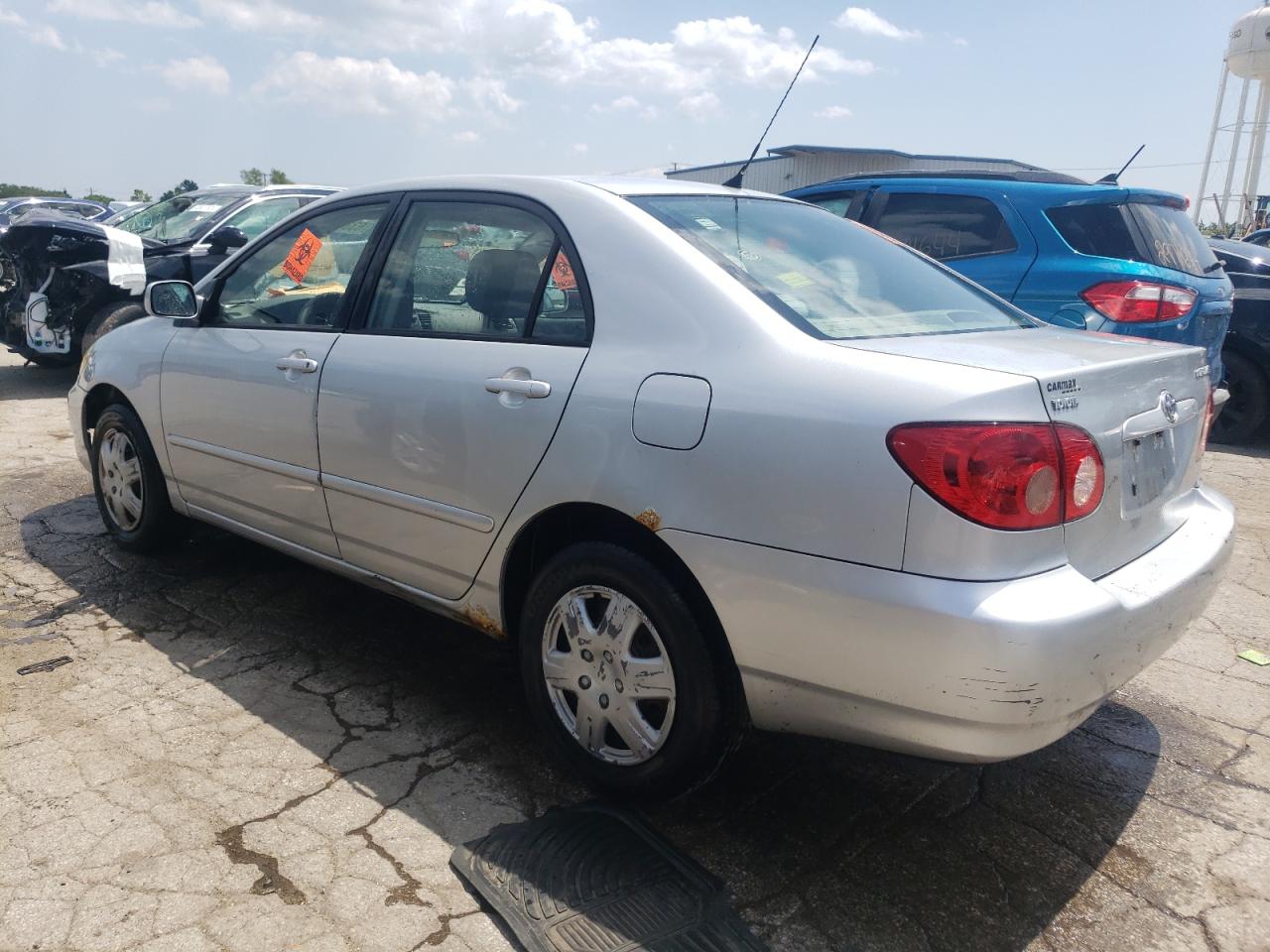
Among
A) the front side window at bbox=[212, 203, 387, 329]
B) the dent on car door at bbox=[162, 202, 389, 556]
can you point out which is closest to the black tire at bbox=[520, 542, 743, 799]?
the dent on car door at bbox=[162, 202, 389, 556]

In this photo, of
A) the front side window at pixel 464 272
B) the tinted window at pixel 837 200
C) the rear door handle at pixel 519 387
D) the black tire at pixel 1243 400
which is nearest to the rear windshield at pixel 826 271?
the front side window at pixel 464 272

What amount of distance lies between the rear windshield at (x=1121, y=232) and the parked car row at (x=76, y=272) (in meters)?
6.25

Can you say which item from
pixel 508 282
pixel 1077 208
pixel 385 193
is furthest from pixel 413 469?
pixel 1077 208

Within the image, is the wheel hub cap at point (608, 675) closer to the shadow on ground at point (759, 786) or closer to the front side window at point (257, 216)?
the shadow on ground at point (759, 786)

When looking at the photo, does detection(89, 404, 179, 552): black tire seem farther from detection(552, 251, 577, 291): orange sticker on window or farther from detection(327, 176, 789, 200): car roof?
detection(552, 251, 577, 291): orange sticker on window

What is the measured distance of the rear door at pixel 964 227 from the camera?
18.8 feet

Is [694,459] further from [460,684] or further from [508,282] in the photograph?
[460,684]

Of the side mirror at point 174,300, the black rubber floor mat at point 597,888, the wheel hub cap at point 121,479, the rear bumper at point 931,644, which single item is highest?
the side mirror at point 174,300

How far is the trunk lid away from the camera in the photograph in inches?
86.9

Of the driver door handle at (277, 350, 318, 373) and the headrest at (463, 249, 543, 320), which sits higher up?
the headrest at (463, 249, 543, 320)

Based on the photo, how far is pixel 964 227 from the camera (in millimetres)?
6035

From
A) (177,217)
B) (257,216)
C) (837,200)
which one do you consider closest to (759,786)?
(837,200)

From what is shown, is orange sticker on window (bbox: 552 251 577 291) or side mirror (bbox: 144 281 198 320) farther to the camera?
side mirror (bbox: 144 281 198 320)

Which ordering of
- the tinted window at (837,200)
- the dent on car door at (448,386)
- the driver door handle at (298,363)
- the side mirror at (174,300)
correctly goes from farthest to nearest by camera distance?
the tinted window at (837,200) → the side mirror at (174,300) → the driver door handle at (298,363) → the dent on car door at (448,386)
